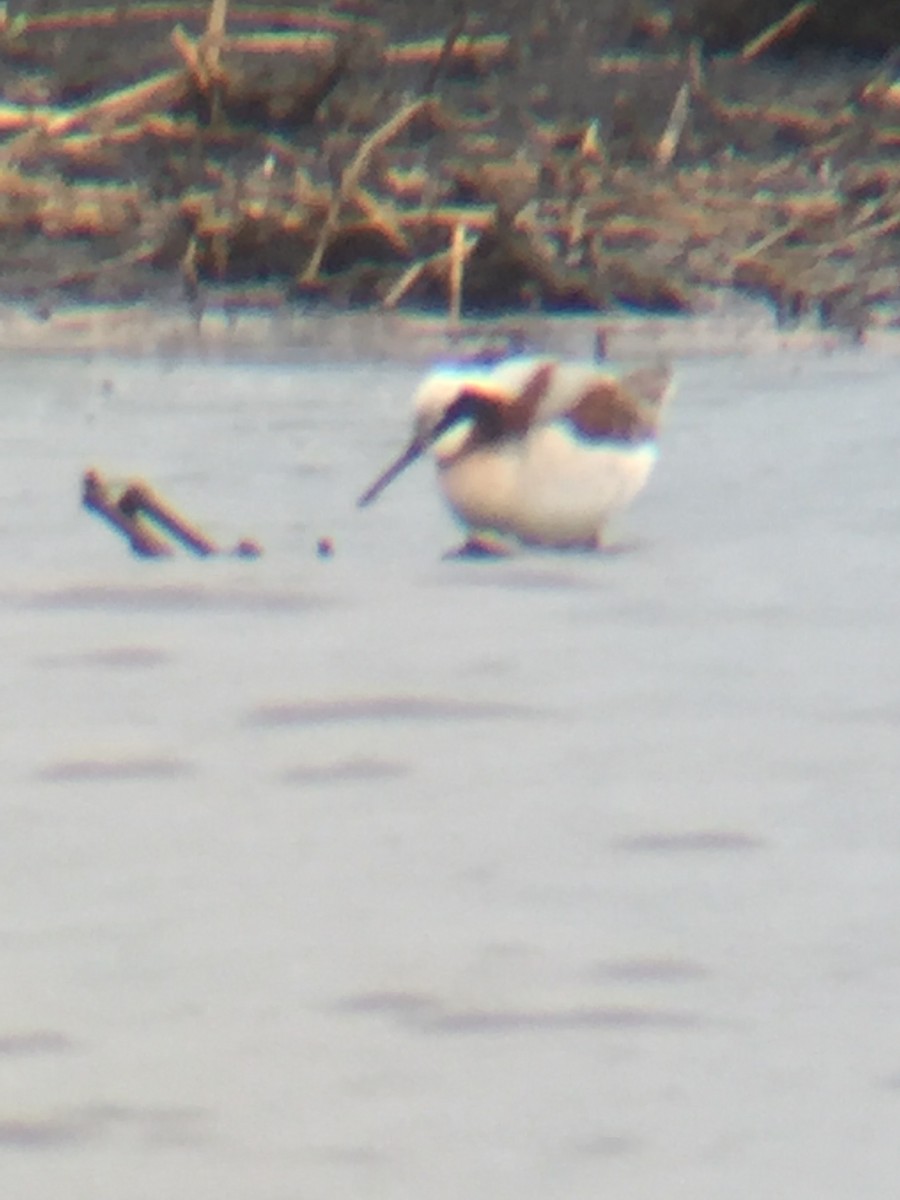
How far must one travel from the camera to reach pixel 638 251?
1206cm

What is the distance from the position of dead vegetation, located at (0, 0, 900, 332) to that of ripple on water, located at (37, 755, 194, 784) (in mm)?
5833

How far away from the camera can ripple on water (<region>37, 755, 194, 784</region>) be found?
5.45 metres

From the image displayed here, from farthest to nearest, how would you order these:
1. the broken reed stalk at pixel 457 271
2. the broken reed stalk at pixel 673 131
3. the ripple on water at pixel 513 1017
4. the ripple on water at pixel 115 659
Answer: the broken reed stalk at pixel 673 131
the broken reed stalk at pixel 457 271
the ripple on water at pixel 115 659
the ripple on water at pixel 513 1017

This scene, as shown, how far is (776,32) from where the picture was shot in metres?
14.2

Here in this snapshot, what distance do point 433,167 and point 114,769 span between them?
7627 mm

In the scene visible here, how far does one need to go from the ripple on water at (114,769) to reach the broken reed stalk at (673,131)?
783 cm

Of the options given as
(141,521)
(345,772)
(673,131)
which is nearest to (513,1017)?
(345,772)

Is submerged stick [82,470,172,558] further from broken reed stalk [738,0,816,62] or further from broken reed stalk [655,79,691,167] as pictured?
broken reed stalk [738,0,816,62]

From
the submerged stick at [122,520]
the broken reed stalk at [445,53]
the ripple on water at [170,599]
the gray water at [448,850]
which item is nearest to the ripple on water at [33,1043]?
the gray water at [448,850]

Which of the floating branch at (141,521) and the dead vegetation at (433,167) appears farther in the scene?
the dead vegetation at (433,167)

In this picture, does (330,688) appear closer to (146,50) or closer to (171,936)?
(171,936)

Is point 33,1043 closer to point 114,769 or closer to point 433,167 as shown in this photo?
point 114,769

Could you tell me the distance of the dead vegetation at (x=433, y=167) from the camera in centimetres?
1163

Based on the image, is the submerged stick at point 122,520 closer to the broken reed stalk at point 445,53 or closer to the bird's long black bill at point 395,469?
the bird's long black bill at point 395,469
